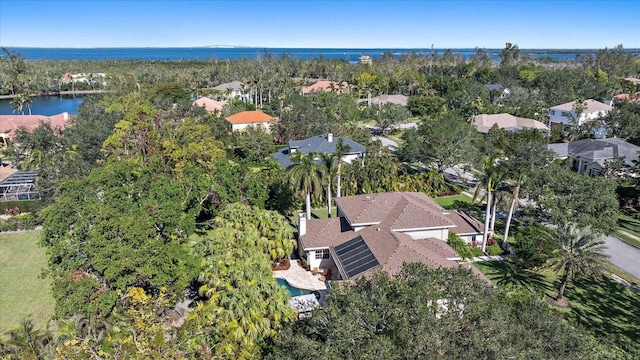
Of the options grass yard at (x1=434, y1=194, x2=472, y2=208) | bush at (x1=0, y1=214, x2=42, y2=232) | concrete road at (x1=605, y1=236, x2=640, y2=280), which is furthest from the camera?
grass yard at (x1=434, y1=194, x2=472, y2=208)

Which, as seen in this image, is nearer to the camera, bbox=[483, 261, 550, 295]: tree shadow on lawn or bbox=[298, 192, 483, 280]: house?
bbox=[298, 192, 483, 280]: house

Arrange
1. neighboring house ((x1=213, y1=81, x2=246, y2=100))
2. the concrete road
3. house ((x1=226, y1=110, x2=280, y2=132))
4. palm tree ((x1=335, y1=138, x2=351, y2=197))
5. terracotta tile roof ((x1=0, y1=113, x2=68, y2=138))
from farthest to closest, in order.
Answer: neighboring house ((x1=213, y1=81, x2=246, y2=100))
house ((x1=226, y1=110, x2=280, y2=132))
terracotta tile roof ((x1=0, y1=113, x2=68, y2=138))
palm tree ((x1=335, y1=138, x2=351, y2=197))
the concrete road

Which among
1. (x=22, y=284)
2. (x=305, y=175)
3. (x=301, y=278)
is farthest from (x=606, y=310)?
A: (x=22, y=284)

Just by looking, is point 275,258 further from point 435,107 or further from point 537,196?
point 435,107

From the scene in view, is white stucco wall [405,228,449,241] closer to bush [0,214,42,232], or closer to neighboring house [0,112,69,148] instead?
bush [0,214,42,232]

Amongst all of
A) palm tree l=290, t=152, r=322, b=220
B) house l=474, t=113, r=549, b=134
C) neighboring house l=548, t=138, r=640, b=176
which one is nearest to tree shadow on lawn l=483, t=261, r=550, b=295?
palm tree l=290, t=152, r=322, b=220

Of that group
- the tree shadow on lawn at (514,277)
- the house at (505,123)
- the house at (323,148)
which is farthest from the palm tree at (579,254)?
the house at (505,123)

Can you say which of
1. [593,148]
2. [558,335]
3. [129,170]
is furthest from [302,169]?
[593,148]
